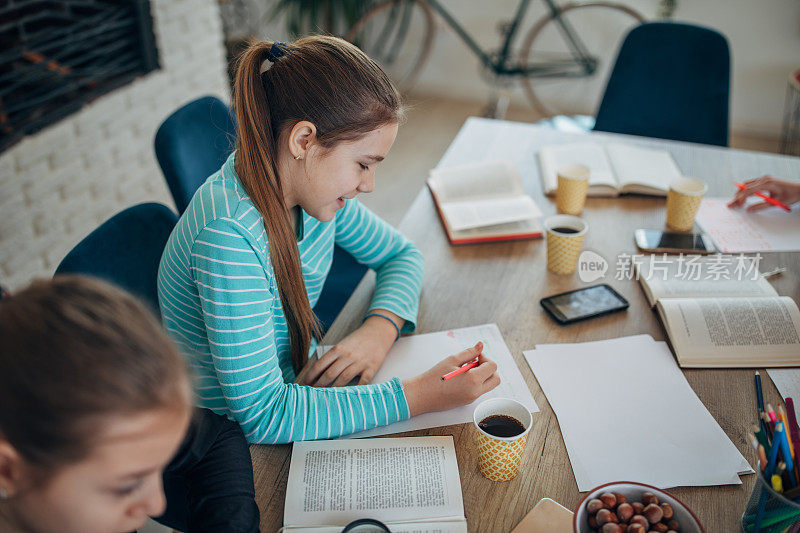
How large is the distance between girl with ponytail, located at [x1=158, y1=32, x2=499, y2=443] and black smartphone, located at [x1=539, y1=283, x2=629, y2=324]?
0.80 ft

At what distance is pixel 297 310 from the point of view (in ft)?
3.59

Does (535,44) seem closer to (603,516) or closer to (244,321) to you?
(244,321)

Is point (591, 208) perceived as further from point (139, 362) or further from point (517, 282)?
point (139, 362)

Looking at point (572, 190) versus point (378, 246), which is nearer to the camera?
point (378, 246)

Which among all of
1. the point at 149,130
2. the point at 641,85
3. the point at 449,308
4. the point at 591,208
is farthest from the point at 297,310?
the point at 149,130

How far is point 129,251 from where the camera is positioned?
1.17 m

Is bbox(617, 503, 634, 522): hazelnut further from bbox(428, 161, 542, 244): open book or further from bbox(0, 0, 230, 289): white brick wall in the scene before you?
bbox(0, 0, 230, 289): white brick wall


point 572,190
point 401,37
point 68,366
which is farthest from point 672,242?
point 401,37

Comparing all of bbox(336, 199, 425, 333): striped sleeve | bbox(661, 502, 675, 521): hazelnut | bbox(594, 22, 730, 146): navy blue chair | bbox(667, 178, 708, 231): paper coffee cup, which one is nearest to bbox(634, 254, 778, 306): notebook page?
bbox(667, 178, 708, 231): paper coffee cup

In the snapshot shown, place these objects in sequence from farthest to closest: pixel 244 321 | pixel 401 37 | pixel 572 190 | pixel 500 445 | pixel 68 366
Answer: pixel 401 37, pixel 572 190, pixel 244 321, pixel 500 445, pixel 68 366

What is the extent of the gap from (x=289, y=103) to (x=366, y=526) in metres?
0.62

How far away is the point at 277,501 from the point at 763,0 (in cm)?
363

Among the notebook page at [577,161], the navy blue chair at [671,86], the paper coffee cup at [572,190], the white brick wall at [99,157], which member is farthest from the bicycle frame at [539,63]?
the paper coffee cup at [572,190]

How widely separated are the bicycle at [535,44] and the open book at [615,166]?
6.94 ft
